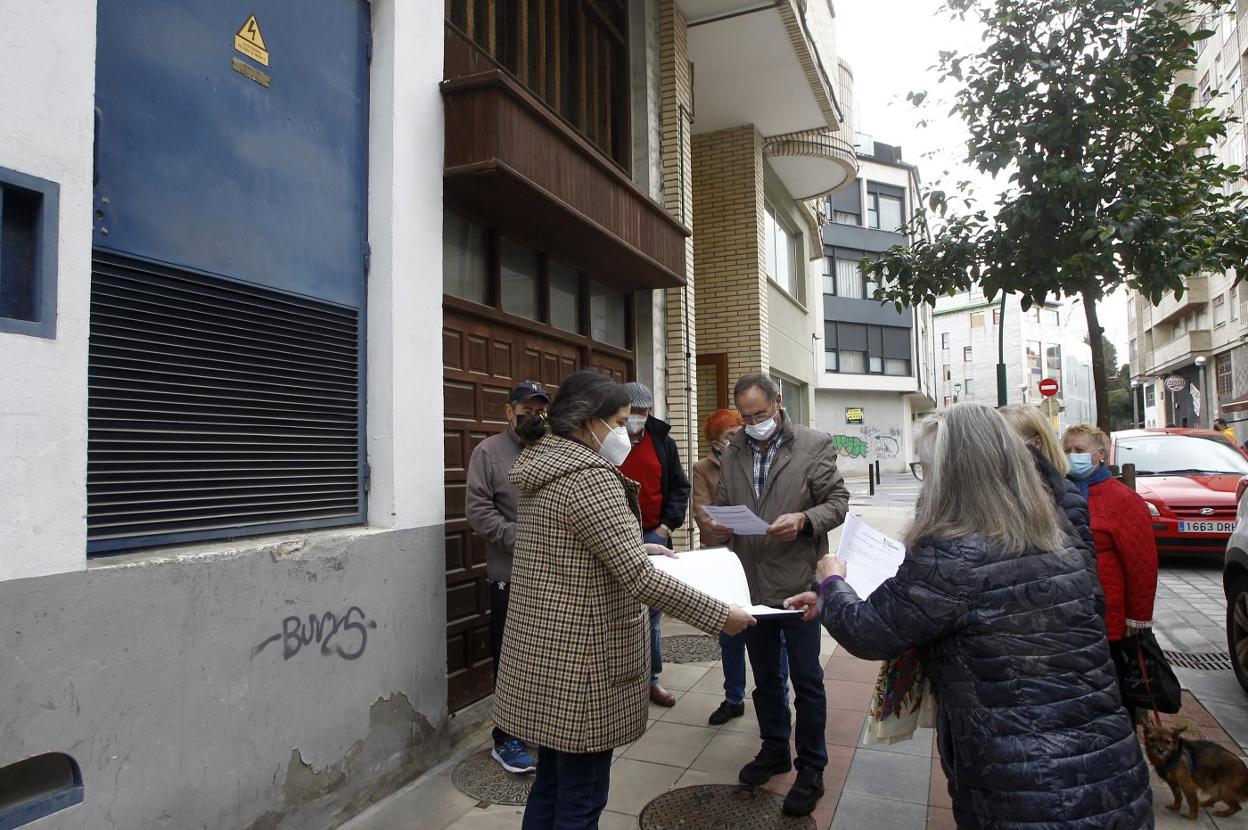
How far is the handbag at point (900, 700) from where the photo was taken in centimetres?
238

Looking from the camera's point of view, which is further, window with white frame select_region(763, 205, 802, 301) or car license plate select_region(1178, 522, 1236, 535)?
window with white frame select_region(763, 205, 802, 301)

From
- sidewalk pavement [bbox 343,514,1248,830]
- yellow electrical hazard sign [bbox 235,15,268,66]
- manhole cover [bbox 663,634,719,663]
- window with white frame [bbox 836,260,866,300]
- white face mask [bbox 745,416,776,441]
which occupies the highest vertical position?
window with white frame [bbox 836,260,866,300]

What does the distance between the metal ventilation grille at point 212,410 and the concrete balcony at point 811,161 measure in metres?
9.63

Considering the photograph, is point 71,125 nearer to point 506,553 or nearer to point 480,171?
point 480,171

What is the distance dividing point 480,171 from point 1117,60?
168 inches

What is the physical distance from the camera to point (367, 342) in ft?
13.4

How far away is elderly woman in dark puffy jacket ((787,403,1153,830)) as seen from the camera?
1.89 metres

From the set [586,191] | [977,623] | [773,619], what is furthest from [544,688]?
[586,191]

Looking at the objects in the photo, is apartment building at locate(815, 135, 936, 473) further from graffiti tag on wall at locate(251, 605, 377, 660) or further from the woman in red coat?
graffiti tag on wall at locate(251, 605, 377, 660)

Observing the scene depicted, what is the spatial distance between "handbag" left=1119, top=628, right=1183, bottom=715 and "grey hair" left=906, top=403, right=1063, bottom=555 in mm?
1911

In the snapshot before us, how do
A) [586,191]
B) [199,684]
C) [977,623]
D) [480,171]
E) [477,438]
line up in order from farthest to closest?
[586,191]
[477,438]
[480,171]
[199,684]
[977,623]

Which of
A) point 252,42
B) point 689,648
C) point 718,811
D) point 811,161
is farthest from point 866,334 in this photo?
point 252,42

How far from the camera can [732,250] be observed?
35.6 ft

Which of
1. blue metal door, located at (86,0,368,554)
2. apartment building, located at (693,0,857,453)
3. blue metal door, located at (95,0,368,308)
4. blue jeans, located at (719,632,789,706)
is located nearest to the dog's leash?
blue jeans, located at (719,632,789,706)
